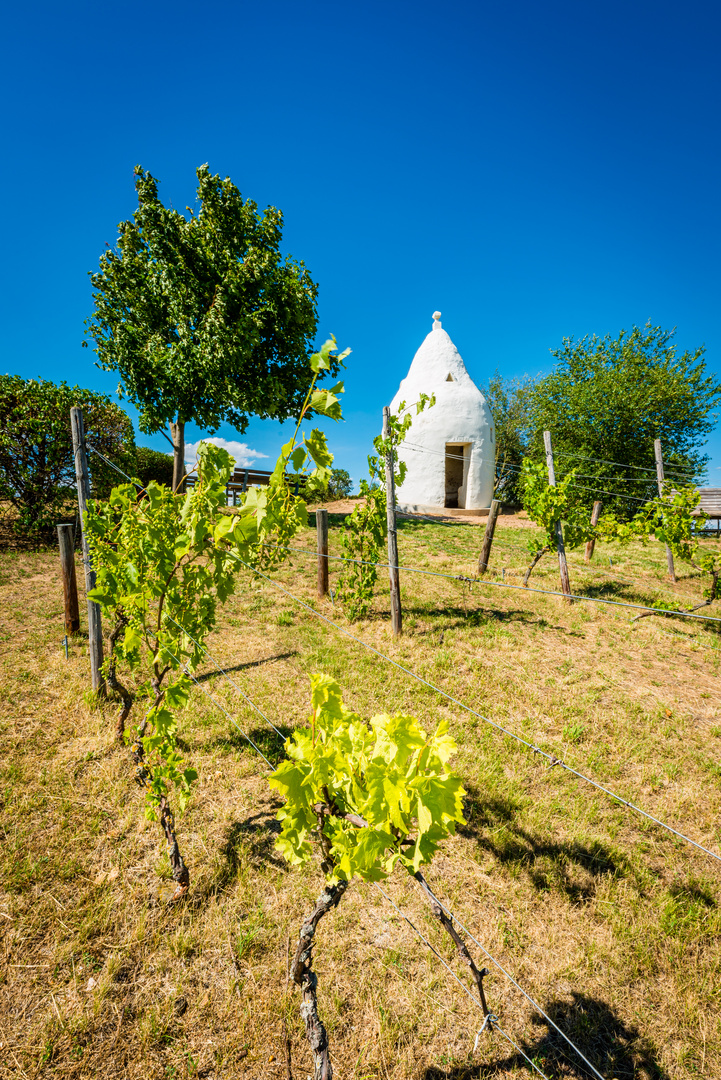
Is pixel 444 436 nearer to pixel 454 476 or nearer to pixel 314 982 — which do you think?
pixel 454 476

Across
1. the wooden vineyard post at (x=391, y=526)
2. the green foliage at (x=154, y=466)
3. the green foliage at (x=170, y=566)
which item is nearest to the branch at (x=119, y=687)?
the green foliage at (x=170, y=566)

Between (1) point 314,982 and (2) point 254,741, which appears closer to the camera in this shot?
(1) point 314,982

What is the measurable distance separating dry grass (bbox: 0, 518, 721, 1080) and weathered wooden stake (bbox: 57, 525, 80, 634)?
0.48m

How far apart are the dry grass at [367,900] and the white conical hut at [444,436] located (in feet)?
41.8

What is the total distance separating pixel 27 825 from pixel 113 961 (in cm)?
126

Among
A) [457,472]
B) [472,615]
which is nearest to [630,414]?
[457,472]

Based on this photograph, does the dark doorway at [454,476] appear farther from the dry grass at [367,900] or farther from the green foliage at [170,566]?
the green foliage at [170,566]

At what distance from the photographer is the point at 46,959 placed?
217 cm

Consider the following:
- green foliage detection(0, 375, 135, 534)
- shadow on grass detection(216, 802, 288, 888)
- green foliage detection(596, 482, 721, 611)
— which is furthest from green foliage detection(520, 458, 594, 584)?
green foliage detection(0, 375, 135, 534)

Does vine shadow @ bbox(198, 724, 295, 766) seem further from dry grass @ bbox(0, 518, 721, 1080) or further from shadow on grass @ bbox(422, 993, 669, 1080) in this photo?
shadow on grass @ bbox(422, 993, 669, 1080)

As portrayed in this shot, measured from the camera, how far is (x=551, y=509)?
747 cm

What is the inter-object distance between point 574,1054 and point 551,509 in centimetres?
667

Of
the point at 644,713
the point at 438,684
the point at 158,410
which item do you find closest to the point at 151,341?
the point at 158,410

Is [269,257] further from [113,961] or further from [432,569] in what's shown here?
[113,961]
